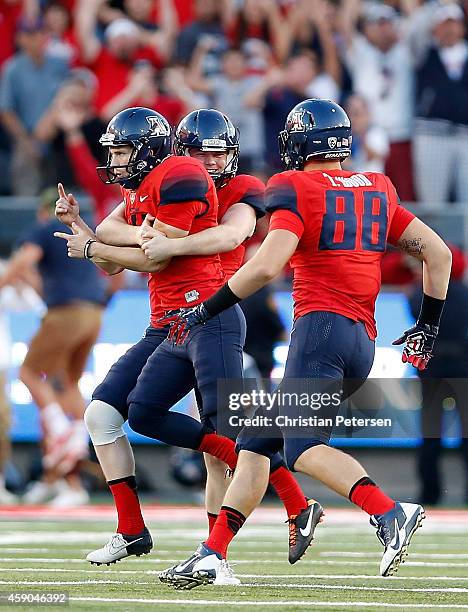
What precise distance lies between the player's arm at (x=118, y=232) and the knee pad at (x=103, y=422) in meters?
0.72

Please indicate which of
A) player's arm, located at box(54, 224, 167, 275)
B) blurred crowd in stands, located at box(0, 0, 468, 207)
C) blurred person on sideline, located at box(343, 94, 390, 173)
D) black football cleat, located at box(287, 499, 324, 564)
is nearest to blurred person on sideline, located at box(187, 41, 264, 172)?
blurred crowd in stands, located at box(0, 0, 468, 207)

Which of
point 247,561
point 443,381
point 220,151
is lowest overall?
point 443,381

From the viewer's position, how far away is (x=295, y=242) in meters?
5.54

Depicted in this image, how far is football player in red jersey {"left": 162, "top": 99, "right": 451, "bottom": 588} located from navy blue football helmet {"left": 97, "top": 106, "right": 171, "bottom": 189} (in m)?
0.62

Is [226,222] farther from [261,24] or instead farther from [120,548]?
[261,24]

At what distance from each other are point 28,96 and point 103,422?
7702mm

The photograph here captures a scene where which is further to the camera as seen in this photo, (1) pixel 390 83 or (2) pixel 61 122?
(1) pixel 390 83

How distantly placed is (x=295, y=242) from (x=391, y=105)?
779 cm

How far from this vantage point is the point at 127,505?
20.6ft

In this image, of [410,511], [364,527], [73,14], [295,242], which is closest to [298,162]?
[295,242]

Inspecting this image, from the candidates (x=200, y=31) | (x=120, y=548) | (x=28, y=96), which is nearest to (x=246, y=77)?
(x=200, y=31)

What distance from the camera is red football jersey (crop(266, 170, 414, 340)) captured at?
18.5 ft

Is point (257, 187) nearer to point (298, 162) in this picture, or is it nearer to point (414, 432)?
point (298, 162)

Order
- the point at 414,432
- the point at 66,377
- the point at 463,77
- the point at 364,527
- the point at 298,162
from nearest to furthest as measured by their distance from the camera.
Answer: the point at 298,162 → the point at 364,527 → the point at 414,432 → the point at 66,377 → the point at 463,77
